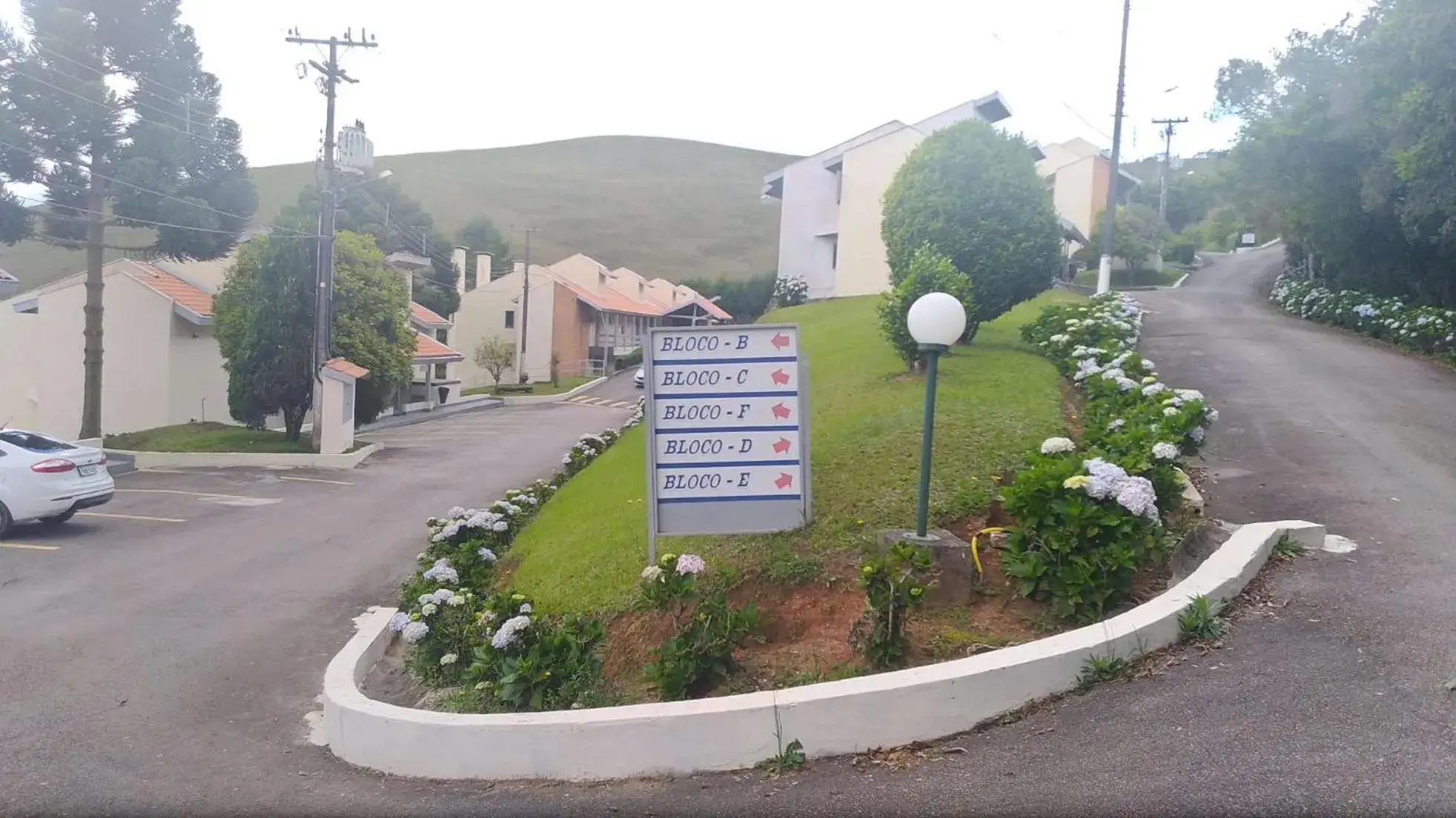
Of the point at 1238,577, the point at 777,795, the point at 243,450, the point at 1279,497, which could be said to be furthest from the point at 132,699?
the point at 243,450

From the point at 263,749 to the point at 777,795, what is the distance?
3202mm

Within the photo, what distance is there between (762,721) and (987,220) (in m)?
11.0

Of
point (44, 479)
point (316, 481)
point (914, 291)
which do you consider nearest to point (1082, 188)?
point (316, 481)

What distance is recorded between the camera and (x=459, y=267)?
5600 centimetres

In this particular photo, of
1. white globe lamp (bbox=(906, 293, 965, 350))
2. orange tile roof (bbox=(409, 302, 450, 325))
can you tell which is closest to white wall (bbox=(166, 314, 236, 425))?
orange tile roof (bbox=(409, 302, 450, 325))

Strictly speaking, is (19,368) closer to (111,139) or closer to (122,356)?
(122,356)

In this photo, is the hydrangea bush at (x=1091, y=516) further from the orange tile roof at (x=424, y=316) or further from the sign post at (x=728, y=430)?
the orange tile roof at (x=424, y=316)

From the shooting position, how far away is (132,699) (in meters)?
6.86

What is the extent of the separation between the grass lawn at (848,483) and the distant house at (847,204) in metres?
22.8

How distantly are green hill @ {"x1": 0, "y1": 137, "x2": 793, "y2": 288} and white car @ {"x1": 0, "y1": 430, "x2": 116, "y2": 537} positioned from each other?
101 metres

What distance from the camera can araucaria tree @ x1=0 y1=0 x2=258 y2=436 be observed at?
25.0 m

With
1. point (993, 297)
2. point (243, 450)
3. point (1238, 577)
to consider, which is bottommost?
point (243, 450)

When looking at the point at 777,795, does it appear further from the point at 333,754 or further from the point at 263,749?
the point at 263,749

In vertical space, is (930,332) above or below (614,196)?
below
